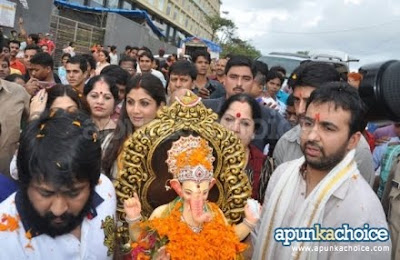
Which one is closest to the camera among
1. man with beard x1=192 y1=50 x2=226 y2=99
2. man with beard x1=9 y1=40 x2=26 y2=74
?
man with beard x1=192 y1=50 x2=226 y2=99

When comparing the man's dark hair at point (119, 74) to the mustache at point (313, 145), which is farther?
the man's dark hair at point (119, 74)

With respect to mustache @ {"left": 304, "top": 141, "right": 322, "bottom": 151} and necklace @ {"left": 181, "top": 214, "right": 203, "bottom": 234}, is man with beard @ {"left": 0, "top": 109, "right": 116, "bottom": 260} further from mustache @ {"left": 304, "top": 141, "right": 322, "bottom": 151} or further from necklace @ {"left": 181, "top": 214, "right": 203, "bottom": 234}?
mustache @ {"left": 304, "top": 141, "right": 322, "bottom": 151}

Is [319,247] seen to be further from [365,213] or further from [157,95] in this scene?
[157,95]

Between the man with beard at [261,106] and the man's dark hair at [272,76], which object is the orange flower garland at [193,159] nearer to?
the man with beard at [261,106]

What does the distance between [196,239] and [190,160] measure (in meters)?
0.39

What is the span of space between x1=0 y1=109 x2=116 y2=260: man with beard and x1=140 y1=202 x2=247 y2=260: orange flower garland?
381 millimetres

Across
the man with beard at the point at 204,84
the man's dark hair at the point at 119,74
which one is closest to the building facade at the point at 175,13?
the man with beard at the point at 204,84

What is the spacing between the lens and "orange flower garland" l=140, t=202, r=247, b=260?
190 cm

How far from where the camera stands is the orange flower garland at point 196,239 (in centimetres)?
190

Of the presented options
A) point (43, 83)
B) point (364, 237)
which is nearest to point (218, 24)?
point (43, 83)

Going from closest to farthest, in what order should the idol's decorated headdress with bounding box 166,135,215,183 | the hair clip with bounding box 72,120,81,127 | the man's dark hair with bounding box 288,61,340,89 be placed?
the hair clip with bounding box 72,120,81,127
the idol's decorated headdress with bounding box 166,135,215,183
the man's dark hair with bounding box 288,61,340,89

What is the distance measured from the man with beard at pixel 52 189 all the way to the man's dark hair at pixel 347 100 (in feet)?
3.98

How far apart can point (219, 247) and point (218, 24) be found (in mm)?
39303

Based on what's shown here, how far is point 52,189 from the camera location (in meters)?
1.53
